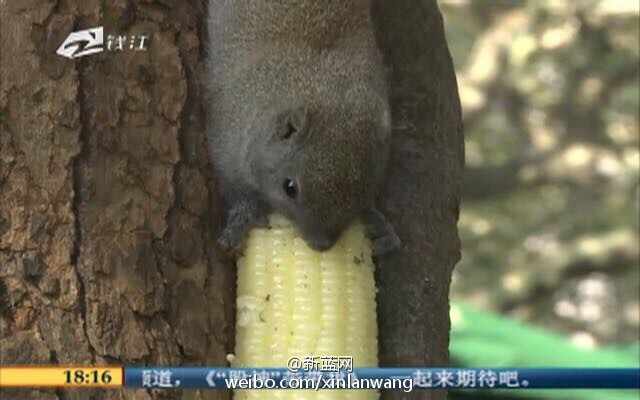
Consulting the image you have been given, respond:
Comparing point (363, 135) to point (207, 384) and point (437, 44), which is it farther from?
point (207, 384)

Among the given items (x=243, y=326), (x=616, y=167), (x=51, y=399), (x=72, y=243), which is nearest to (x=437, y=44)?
(x=243, y=326)

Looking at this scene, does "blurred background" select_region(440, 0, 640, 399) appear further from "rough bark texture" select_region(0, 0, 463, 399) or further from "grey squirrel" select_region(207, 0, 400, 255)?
"rough bark texture" select_region(0, 0, 463, 399)

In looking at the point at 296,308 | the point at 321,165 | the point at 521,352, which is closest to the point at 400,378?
the point at 296,308

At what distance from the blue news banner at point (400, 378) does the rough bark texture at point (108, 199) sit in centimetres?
26

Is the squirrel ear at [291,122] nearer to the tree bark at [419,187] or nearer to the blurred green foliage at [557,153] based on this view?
the tree bark at [419,187]

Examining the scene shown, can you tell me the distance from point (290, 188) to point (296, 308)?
202mm

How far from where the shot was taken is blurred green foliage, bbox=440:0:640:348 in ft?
15.8

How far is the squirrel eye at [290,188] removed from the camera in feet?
5.36

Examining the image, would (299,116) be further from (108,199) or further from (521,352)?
(521,352)

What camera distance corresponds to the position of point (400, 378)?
1.07 m

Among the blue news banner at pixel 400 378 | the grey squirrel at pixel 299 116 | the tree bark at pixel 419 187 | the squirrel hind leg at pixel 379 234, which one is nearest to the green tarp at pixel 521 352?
the tree bark at pixel 419 187

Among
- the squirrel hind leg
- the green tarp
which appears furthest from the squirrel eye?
the green tarp

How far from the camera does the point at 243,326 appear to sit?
5.02ft

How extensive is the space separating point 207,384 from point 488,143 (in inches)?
169
